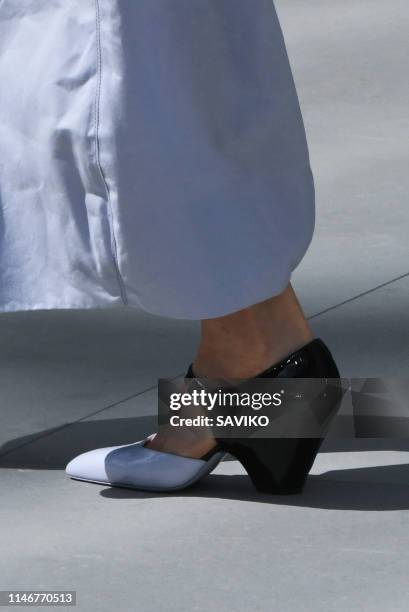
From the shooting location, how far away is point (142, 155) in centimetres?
185

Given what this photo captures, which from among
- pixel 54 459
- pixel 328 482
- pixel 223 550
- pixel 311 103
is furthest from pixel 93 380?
pixel 311 103

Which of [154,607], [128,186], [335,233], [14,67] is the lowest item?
[154,607]

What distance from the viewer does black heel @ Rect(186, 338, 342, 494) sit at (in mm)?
1962

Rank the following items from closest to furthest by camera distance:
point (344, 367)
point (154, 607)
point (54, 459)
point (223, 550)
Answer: point (154, 607) → point (223, 550) → point (54, 459) → point (344, 367)

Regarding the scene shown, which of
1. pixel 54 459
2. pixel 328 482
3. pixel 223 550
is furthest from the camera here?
pixel 54 459

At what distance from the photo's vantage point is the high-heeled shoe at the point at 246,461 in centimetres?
196

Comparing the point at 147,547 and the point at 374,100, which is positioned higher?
the point at 374,100

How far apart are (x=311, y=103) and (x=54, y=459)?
7.69 feet

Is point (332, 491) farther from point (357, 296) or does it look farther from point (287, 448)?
point (357, 296)

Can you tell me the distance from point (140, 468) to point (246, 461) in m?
0.15

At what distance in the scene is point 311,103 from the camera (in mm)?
4301

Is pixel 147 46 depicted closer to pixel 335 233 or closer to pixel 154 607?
pixel 154 607

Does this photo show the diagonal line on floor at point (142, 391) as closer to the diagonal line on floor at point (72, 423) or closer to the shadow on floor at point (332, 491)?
the diagonal line on floor at point (72, 423)

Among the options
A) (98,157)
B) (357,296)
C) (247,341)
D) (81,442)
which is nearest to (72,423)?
(81,442)
